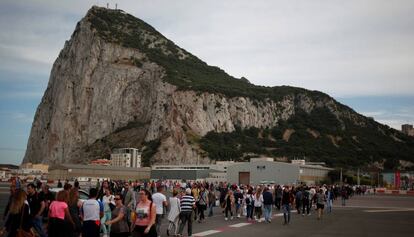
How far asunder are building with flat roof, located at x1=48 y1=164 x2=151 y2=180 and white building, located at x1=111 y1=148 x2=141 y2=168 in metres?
7.54

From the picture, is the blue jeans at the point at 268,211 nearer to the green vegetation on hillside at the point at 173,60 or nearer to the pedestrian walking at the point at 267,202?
the pedestrian walking at the point at 267,202

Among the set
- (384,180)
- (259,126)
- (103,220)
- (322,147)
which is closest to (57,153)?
(259,126)

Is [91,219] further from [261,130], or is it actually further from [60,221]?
[261,130]

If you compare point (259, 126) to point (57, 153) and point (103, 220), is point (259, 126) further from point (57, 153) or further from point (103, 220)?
point (103, 220)

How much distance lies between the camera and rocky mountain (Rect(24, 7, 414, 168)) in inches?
4924

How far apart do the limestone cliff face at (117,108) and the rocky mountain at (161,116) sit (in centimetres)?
27

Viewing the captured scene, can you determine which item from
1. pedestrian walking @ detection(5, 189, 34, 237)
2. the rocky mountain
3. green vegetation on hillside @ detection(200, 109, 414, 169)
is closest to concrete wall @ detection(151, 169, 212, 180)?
the rocky mountain

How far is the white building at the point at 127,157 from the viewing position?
114100mm

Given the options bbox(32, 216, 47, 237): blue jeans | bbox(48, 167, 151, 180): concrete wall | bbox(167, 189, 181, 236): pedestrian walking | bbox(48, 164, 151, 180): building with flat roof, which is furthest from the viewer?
bbox(48, 164, 151, 180): building with flat roof

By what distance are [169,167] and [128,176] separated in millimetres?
9221

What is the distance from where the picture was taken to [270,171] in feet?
289

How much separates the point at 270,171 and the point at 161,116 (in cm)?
4233

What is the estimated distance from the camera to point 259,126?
148 metres

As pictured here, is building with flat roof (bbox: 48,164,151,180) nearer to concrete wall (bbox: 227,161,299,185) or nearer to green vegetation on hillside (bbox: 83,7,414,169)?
green vegetation on hillside (bbox: 83,7,414,169)
